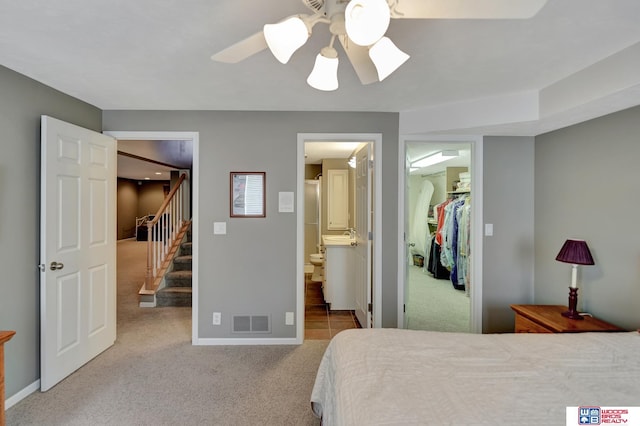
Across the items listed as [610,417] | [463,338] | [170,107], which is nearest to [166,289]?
[170,107]

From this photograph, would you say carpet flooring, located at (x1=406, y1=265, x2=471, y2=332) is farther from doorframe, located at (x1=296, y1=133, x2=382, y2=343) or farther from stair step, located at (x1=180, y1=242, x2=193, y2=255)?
stair step, located at (x1=180, y1=242, x2=193, y2=255)

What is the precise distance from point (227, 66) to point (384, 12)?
56.0 inches

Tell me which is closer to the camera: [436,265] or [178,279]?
[178,279]

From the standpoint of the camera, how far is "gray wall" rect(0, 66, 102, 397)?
2.04 meters

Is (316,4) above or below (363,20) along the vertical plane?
above

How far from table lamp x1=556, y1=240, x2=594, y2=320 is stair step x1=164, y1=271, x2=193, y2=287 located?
4.30 metres

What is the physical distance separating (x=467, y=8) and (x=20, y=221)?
294cm

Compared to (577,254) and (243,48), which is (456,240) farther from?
(243,48)

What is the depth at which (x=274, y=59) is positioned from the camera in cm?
194

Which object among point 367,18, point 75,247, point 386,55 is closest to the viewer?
point 367,18

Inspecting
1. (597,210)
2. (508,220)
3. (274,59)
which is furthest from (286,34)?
(508,220)

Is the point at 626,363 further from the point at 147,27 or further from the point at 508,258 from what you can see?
the point at 147,27

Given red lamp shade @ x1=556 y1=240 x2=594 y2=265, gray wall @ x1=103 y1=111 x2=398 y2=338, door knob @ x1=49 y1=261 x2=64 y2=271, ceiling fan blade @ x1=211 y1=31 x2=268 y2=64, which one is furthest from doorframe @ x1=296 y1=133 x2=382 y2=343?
door knob @ x1=49 y1=261 x2=64 y2=271

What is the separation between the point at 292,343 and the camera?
3.00m
